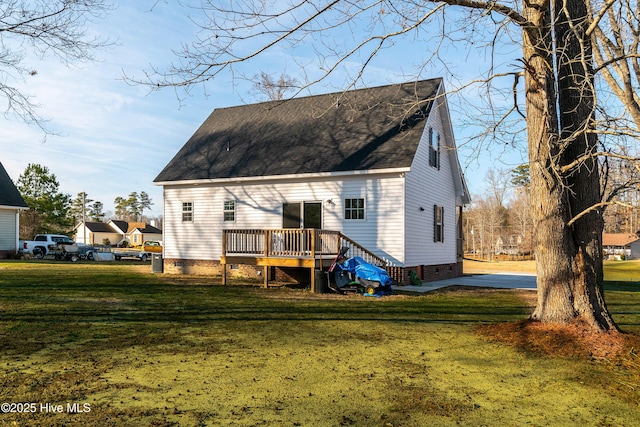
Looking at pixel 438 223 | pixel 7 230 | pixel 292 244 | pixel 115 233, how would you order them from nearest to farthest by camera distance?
pixel 292 244 → pixel 438 223 → pixel 7 230 → pixel 115 233

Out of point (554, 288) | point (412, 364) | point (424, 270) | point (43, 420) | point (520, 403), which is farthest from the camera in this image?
point (424, 270)

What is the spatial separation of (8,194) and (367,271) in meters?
28.8

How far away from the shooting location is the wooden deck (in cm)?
1423

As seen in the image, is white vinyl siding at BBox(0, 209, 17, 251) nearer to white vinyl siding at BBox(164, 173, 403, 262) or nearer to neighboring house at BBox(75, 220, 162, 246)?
white vinyl siding at BBox(164, 173, 403, 262)

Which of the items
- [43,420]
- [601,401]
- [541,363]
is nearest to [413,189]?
[541,363]

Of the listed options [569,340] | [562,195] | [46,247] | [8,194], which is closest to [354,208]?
[562,195]

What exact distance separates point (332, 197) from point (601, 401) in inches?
481

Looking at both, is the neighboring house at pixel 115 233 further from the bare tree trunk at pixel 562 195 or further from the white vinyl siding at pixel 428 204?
the bare tree trunk at pixel 562 195

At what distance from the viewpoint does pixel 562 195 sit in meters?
7.30

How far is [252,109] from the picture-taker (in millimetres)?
22203

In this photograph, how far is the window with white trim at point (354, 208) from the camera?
52.6 feet

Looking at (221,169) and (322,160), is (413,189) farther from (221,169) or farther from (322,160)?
(221,169)

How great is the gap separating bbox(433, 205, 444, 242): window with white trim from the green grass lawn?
8127 millimetres

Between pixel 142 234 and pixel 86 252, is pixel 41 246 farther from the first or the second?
pixel 142 234
